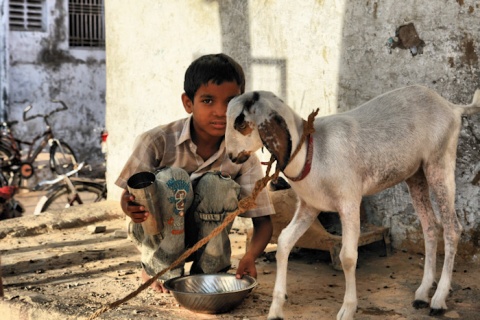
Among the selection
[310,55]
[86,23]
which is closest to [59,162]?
[86,23]

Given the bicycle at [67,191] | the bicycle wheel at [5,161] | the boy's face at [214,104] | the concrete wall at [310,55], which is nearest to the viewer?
the boy's face at [214,104]

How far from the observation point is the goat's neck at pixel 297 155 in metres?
3.06

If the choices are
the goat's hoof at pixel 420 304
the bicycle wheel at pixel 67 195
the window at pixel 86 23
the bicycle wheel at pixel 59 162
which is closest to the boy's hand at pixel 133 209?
the goat's hoof at pixel 420 304

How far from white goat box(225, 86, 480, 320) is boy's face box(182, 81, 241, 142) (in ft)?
1.56

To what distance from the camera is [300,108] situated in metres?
5.11

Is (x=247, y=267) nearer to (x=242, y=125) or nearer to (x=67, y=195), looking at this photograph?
(x=242, y=125)

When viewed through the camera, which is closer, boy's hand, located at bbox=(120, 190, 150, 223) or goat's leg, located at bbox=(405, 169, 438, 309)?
boy's hand, located at bbox=(120, 190, 150, 223)

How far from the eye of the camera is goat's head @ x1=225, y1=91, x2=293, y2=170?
2959mm

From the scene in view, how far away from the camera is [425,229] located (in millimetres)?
3738

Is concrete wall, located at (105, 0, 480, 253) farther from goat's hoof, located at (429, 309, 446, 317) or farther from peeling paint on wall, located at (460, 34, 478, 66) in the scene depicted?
goat's hoof, located at (429, 309, 446, 317)

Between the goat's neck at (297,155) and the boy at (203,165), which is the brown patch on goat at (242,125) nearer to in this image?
the goat's neck at (297,155)

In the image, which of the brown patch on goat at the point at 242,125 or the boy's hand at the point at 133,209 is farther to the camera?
the boy's hand at the point at 133,209

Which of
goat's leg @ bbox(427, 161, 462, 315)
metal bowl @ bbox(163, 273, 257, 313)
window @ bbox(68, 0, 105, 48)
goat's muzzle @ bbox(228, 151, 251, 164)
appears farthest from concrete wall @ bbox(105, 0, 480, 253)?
window @ bbox(68, 0, 105, 48)

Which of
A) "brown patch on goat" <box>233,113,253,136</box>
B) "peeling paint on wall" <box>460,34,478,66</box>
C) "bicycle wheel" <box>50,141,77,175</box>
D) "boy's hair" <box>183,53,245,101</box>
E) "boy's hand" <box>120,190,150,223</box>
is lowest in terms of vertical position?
"bicycle wheel" <box>50,141,77,175</box>
